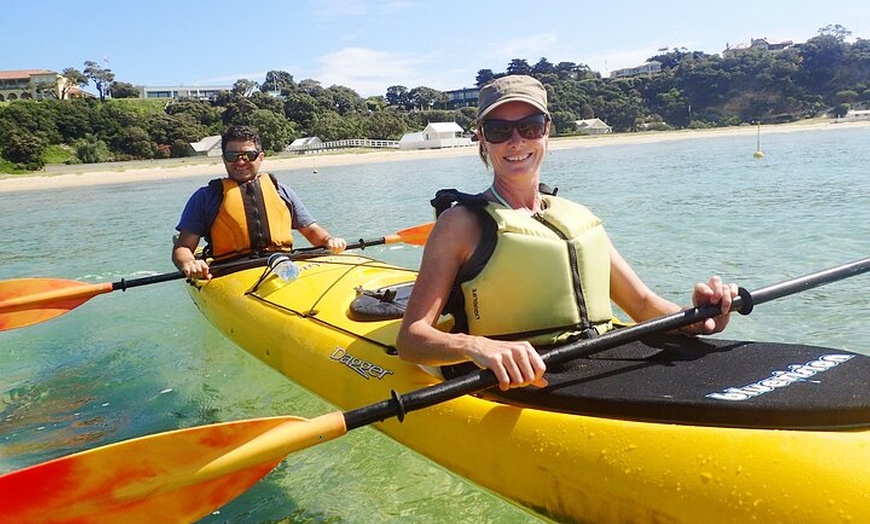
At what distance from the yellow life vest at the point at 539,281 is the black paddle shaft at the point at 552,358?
0.16m

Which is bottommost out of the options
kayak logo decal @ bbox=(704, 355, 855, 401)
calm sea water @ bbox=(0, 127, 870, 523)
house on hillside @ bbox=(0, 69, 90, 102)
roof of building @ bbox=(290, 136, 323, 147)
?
calm sea water @ bbox=(0, 127, 870, 523)

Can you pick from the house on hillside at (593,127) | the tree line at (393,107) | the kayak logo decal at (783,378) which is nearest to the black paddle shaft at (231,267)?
the kayak logo decal at (783,378)

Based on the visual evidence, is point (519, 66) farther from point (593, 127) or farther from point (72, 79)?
point (72, 79)

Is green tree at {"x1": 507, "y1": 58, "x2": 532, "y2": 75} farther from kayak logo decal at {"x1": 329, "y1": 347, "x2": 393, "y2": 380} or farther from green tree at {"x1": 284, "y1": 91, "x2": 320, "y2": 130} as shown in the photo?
kayak logo decal at {"x1": 329, "y1": 347, "x2": 393, "y2": 380}

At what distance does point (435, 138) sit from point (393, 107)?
21.5m

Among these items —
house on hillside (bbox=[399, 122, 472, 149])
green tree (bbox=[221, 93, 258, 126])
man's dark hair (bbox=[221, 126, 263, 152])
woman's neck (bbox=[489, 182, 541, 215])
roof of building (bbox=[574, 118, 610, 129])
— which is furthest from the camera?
roof of building (bbox=[574, 118, 610, 129])

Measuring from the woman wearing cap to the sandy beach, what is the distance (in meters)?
36.7

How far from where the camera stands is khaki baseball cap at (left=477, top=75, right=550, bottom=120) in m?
2.18

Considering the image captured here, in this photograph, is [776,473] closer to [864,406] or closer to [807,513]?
[807,513]

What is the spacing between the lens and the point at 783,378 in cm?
200

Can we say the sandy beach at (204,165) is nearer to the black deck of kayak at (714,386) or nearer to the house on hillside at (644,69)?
the black deck of kayak at (714,386)

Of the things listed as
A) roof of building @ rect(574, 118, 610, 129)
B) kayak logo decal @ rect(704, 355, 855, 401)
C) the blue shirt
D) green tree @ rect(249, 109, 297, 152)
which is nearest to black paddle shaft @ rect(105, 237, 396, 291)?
the blue shirt

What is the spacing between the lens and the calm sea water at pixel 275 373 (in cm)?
329

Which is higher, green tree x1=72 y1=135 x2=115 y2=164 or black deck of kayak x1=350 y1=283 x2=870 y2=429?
green tree x1=72 y1=135 x2=115 y2=164
